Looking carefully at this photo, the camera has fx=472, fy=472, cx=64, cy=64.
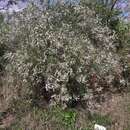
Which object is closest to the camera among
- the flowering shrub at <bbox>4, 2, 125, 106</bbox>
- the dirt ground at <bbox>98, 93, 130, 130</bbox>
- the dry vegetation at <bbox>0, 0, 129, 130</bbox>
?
the dirt ground at <bbox>98, 93, 130, 130</bbox>

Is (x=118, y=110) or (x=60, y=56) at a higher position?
(x=60, y=56)

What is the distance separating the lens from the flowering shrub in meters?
12.5

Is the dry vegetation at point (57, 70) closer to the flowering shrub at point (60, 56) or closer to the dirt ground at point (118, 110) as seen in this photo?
the flowering shrub at point (60, 56)

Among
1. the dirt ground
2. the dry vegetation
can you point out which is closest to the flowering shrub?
the dry vegetation

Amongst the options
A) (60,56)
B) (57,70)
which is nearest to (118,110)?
(57,70)

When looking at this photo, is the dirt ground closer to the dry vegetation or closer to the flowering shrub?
the dry vegetation

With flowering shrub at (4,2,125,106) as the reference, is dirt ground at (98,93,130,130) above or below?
below

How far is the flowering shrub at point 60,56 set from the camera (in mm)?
12461

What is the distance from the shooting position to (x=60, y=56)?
12.6 metres

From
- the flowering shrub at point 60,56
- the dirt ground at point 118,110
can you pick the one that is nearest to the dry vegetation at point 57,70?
the flowering shrub at point 60,56

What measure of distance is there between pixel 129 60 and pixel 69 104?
295cm

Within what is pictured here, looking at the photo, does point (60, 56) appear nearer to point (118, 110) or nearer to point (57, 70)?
point (57, 70)

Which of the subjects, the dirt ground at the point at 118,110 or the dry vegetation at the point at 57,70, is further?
the dry vegetation at the point at 57,70

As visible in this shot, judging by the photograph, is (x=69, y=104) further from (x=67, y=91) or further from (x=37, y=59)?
(x=37, y=59)
